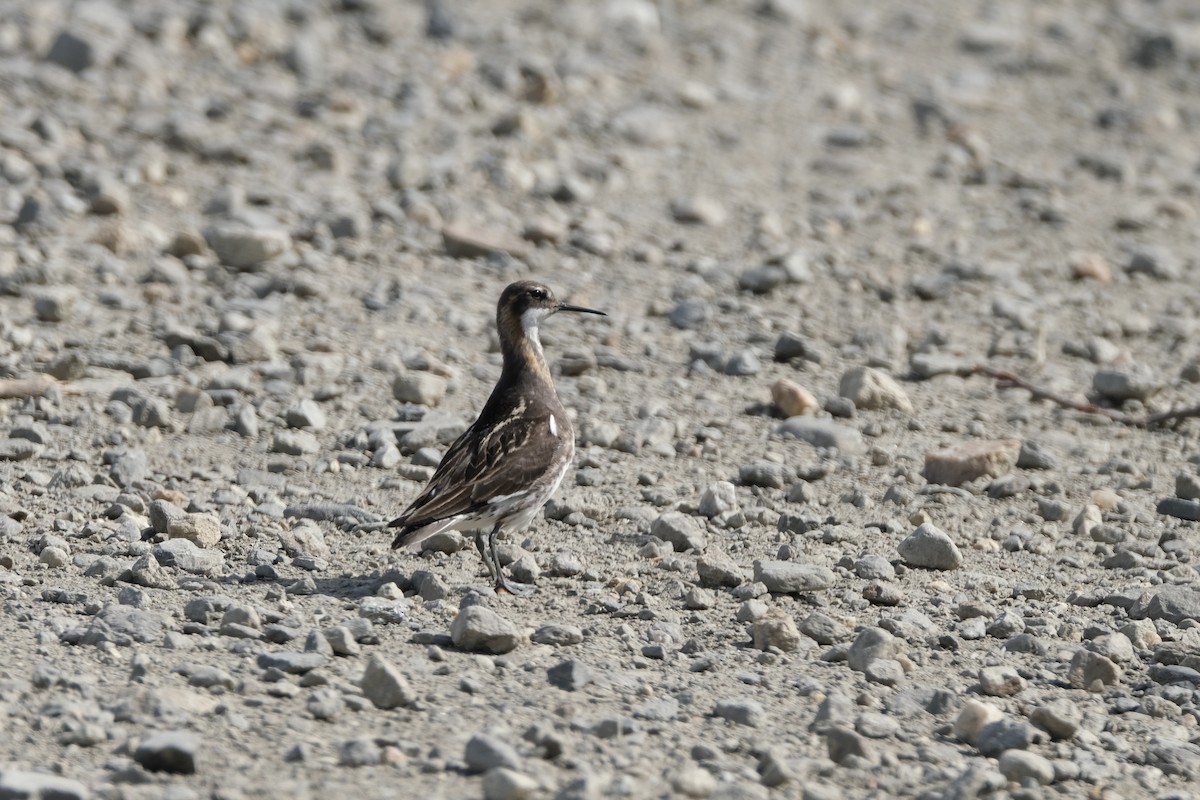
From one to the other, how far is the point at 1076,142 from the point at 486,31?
589 centimetres

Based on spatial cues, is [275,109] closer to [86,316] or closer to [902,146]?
[86,316]

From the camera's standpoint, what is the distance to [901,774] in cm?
650

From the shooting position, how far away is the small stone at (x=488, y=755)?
615cm

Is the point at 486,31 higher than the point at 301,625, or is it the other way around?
the point at 486,31

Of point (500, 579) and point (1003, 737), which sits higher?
point (1003, 737)

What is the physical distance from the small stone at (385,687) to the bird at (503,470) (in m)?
1.36

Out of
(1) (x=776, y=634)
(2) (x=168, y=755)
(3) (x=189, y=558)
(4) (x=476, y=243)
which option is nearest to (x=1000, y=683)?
(1) (x=776, y=634)

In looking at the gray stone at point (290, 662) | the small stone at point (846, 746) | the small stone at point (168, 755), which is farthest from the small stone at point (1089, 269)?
the small stone at point (168, 755)

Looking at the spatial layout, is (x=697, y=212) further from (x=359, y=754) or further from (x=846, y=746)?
(x=359, y=754)

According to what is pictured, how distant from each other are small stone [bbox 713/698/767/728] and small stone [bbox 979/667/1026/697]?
1.04m

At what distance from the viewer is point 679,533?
8.87 m

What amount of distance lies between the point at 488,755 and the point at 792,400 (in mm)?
5118

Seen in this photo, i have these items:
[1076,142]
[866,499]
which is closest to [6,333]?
[866,499]

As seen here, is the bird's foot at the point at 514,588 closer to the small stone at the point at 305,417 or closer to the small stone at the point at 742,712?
the small stone at the point at 742,712
